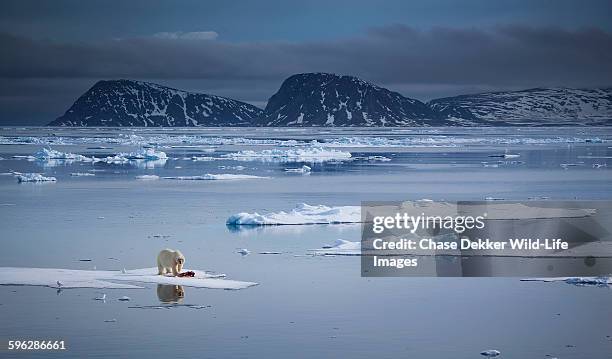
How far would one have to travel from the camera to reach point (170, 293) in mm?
10453

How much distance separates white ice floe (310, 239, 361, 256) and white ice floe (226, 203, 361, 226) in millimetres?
2633

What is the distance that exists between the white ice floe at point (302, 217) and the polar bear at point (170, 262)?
190 inches

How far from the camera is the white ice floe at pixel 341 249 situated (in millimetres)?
13109

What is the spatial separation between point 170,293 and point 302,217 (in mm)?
6352

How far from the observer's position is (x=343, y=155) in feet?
149

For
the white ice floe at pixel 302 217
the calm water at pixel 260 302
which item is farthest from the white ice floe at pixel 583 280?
the white ice floe at pixel 302 217

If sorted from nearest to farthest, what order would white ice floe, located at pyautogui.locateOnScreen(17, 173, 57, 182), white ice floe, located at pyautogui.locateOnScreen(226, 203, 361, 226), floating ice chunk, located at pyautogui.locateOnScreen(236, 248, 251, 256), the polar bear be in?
the polar bear → floating ice chunk, located at pyautogui.locateOnScreen(236, 248, 251, 256) → white ice floe, located at pyautogui.locateOnScreen(226, 203, 361, 226) → white ice floe, located at pyautogui.locateOnScreen(17, 173, 57, 182)

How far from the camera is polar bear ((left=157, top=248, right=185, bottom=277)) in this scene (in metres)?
11.3

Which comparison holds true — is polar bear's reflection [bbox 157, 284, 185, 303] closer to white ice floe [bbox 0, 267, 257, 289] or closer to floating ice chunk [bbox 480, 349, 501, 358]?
white ice floe [bbox 0, 267, 257, 289]

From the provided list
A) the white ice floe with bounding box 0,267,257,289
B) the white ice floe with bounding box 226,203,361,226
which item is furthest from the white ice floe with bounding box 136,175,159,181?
the white ice floe with bounding box 0,267,257,289

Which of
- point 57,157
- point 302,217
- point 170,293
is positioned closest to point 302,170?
point 57,157

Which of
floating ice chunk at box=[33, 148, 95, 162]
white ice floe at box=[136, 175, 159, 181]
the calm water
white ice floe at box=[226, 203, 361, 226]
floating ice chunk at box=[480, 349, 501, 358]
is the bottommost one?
floating ice chunk at box=[480, 349, 501, 358]

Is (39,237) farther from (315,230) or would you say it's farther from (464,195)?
(464,195)

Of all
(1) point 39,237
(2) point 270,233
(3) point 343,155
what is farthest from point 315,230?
(3) point 343,155
